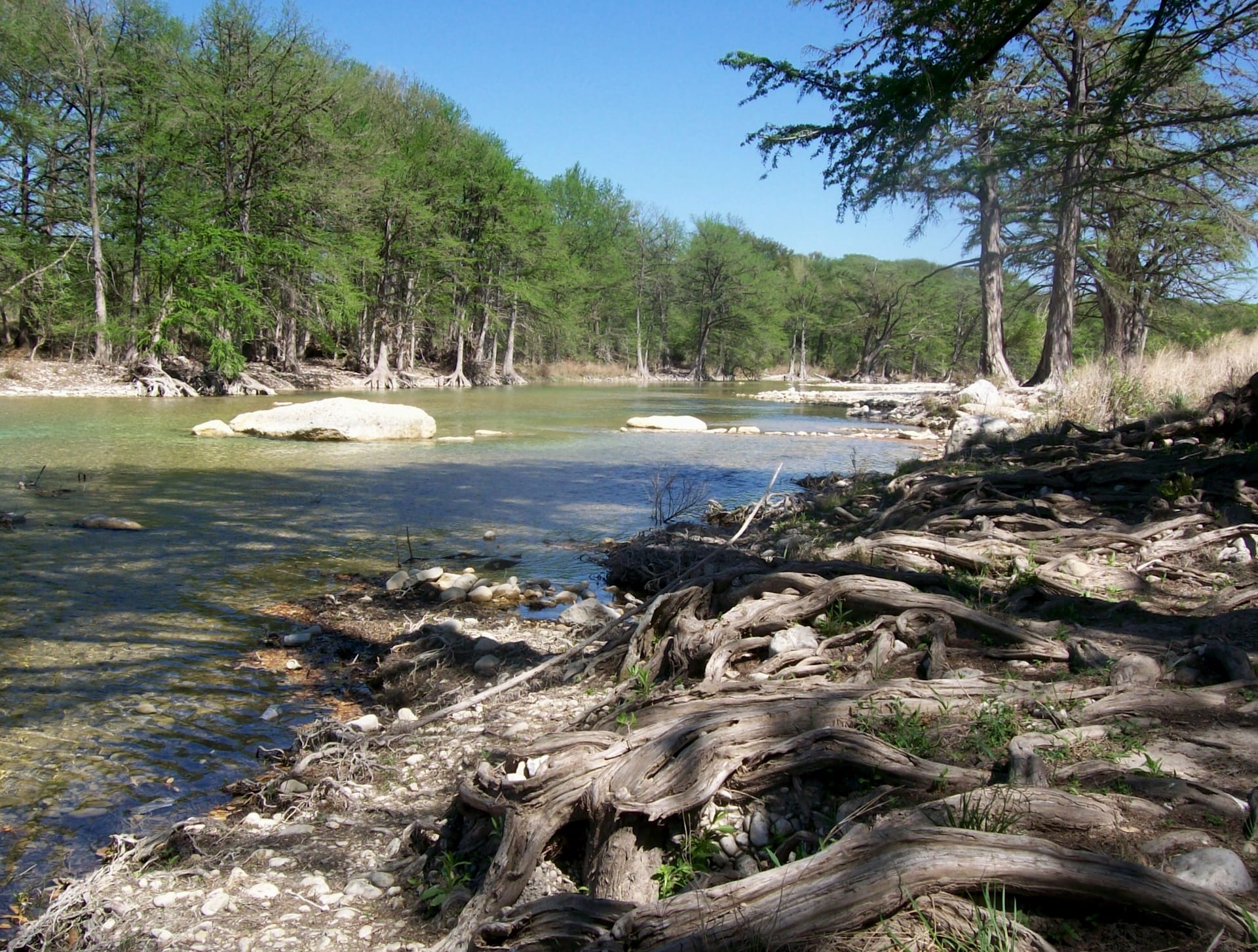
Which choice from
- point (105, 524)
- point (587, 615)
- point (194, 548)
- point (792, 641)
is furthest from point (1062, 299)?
point (105, 524)

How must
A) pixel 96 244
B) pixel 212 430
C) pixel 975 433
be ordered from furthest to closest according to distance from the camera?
1. pixel 96 244
2. pixel 212 430
3. pixel 975 433

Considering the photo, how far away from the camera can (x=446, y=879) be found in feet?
9.01

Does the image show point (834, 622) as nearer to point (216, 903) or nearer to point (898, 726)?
point (898, 726)

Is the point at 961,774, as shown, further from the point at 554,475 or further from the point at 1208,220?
the point at 1208,220

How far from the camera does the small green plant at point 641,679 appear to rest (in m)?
3.91

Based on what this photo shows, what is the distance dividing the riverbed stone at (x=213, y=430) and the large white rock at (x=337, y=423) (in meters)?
0.25

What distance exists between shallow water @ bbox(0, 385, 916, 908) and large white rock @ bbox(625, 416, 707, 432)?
1.01 m

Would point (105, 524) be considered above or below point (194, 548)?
above

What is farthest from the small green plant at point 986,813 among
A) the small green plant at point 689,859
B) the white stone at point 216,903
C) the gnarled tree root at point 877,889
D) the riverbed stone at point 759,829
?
the white stone at point 216,903

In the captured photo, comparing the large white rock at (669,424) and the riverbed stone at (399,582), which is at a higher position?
the large white rock at (669,424)

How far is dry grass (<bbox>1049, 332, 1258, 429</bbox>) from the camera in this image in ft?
39.4

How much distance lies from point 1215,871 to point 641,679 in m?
2.46

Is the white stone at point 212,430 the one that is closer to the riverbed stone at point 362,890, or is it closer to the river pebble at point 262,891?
the river pebble at point 262,891

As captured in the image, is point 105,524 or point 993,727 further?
point 105,524
